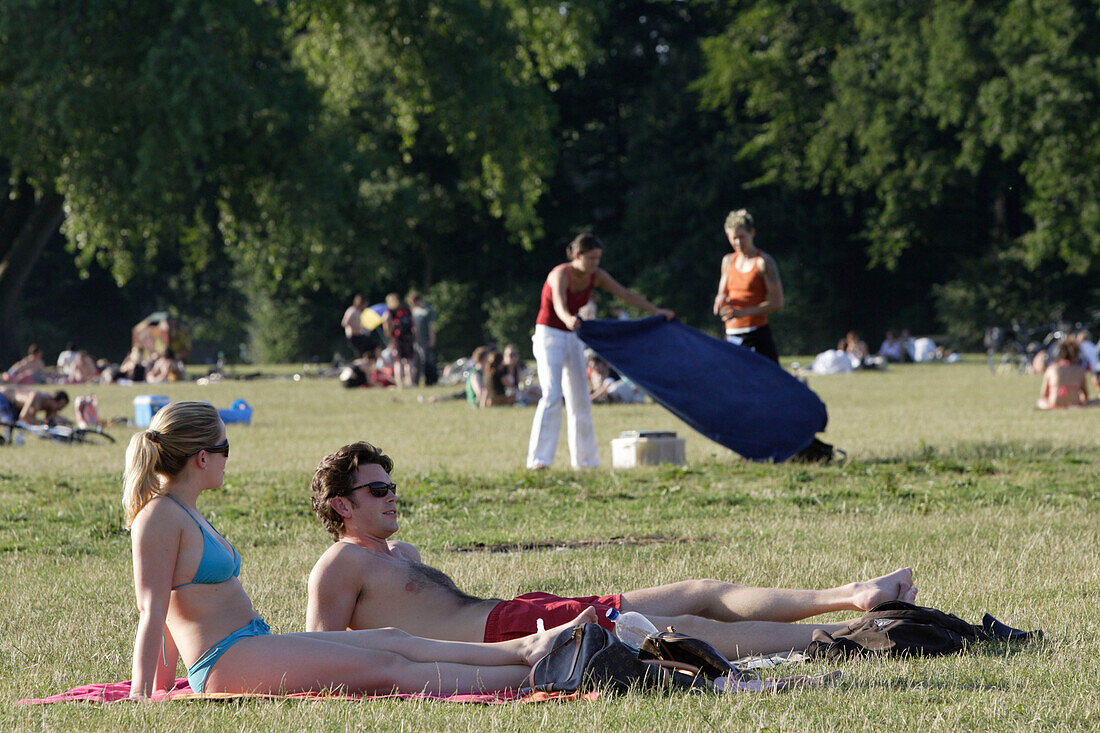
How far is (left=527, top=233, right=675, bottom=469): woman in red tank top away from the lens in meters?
11.9

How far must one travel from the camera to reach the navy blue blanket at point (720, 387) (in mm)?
12094

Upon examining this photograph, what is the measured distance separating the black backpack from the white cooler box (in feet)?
23.4

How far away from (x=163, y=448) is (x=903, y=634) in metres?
2.93

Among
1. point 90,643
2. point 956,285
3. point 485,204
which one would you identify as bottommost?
point 90,643

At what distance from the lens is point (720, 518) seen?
9477 millimetres

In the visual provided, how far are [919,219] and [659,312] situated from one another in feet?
119

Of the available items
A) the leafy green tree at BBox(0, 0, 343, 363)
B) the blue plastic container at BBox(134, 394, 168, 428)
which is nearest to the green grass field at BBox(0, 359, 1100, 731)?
the blue plastic container at BBox(134, 394, 168, 428)

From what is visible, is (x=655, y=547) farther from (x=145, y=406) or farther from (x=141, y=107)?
(x=141, y=107)

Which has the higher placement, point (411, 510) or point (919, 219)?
point (919, 219)

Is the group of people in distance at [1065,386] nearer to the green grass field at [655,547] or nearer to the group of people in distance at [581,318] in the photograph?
the green grass field at [655,547]

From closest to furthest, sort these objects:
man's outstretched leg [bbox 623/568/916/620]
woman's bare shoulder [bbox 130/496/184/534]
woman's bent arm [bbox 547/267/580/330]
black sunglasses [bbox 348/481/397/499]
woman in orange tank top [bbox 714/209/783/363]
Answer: woman's bare shoulder [bbox 130/496/184/534] → black sunglasses [bbox 348/481/397/499] → man's outstretched leg [bbox 623/568/916/620] → woman's bent arm [bbox 547/267/580/330] → woman in orange tank top [bbox 714/209/783/363]

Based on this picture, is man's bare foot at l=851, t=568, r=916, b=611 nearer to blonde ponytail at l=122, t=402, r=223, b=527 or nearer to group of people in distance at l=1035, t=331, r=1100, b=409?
blonde ponytail at l=122, t=402, r=223, b=527

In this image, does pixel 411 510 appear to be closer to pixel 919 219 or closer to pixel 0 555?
pixel 0 555

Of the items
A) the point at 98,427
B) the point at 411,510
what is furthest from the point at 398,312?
the point at 411,510
